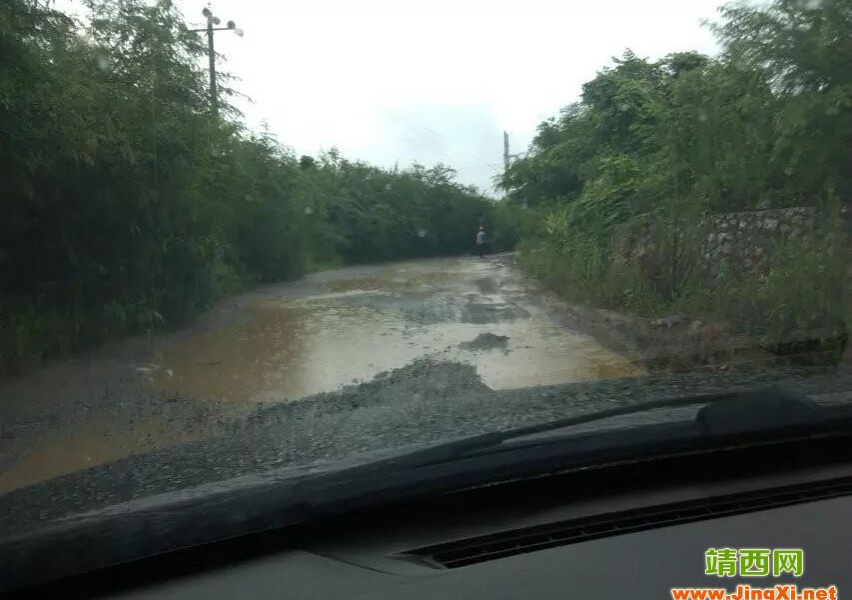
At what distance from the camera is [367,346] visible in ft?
38.3

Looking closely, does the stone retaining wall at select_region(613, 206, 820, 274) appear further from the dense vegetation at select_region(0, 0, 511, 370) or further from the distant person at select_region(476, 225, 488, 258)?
the distant person at select_region(476, 225, 488, 258)

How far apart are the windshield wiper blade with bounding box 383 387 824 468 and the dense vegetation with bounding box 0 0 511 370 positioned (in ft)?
23.3

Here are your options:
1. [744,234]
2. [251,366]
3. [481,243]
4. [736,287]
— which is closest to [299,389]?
[251,366]

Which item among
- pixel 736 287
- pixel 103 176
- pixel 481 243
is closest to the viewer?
pixel 736 287

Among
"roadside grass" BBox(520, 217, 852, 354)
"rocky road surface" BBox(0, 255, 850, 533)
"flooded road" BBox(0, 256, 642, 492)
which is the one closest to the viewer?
"rocky road surface" BBox(0, 255, 850, 533)

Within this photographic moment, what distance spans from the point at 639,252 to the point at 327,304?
721 cm

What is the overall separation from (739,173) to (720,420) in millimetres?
9272

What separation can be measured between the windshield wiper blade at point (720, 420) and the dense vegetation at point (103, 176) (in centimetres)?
712

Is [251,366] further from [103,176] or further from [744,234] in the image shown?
[744,234]

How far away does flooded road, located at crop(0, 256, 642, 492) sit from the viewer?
23.6ft

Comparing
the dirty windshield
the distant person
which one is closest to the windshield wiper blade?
the dirty windshield

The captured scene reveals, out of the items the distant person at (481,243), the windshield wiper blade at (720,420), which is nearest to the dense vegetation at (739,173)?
the windshield wiper blade at (720,420)

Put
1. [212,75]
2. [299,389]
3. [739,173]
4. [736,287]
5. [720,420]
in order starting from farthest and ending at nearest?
[212,75] < [739,173] < [736,287] < [299,389] < [720,420]

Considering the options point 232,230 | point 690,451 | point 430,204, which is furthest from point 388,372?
point 430,204
